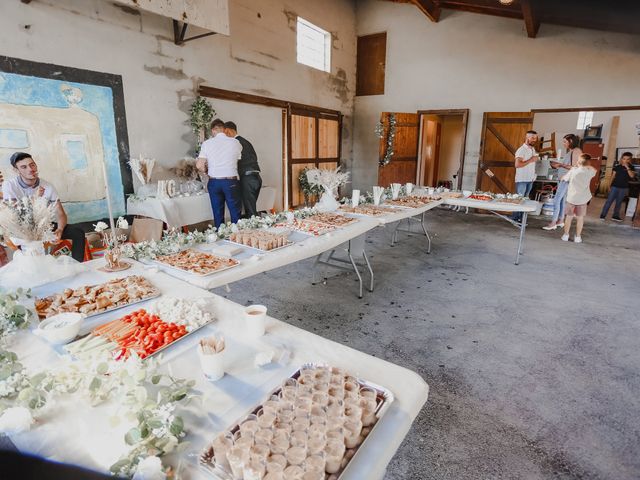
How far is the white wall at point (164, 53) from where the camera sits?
3.82 m

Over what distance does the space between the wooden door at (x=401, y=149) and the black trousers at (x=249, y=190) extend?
3887 mm

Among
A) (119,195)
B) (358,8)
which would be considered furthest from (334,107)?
(119,195)

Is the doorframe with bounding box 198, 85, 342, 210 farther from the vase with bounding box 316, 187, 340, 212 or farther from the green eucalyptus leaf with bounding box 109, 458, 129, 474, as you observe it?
the green eucalyptus leaf with bounding box 109, 458, 129, 474

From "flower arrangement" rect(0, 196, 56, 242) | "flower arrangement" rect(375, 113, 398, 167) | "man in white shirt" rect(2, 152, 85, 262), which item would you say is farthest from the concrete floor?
"flower arrangement" rect(375, 113, 398, 167)

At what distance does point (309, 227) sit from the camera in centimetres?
283

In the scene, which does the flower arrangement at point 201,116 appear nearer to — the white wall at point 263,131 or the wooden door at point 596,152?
the white wall at point 263,131

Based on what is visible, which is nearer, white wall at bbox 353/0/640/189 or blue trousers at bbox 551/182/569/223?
blue trousers at bbox 551/182/569/223

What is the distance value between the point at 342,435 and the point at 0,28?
484 centimetres

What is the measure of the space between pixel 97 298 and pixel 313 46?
26.3 feet

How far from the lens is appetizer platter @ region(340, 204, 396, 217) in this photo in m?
3.47

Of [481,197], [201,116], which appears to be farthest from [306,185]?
[481,197]

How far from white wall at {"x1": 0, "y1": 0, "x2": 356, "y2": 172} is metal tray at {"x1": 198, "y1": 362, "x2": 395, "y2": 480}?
14.9ft

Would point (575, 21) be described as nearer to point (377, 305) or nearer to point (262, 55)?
point (262, 55)

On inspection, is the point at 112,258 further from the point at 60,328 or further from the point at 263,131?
the point at 263,131
